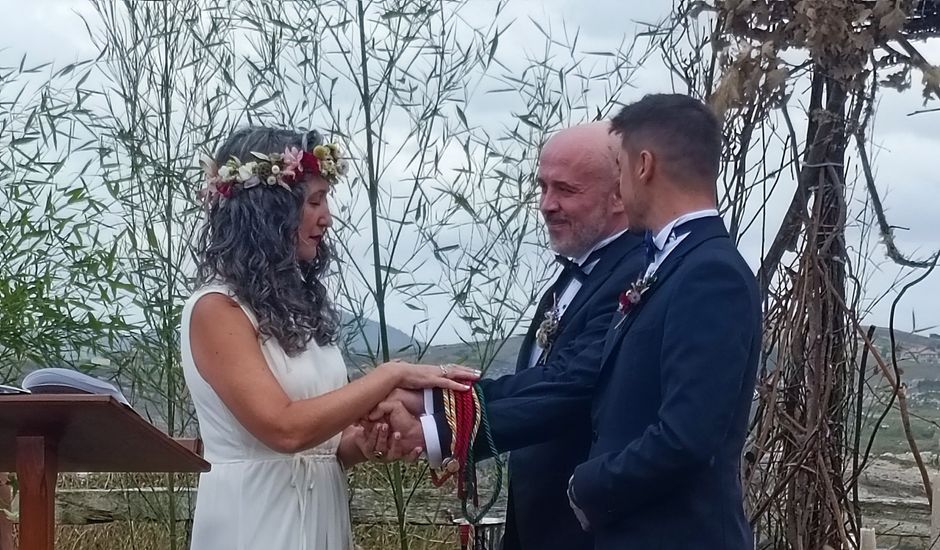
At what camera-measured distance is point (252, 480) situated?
2994mm

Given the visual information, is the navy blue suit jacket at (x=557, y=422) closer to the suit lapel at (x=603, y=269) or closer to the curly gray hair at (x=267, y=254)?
the suit lapel at (x=603, y=269)

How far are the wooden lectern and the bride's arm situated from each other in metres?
0.46

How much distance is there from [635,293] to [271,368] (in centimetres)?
84

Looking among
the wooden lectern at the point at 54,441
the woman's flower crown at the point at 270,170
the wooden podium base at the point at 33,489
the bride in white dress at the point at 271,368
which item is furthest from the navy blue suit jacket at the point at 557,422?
the wooden podium base at the point at 33,489

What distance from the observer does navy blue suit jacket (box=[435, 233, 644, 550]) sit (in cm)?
296

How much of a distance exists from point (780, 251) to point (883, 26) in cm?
74

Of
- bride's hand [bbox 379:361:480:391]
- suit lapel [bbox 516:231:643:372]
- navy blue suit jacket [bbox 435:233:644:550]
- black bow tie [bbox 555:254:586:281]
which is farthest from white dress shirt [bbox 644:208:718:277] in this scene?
bride's hand [bbox 379:361:480:391]

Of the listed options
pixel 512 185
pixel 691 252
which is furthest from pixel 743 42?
pixel 691 252

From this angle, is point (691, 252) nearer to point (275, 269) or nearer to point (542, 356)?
point (542, 356)

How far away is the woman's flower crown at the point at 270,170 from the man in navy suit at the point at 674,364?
775 mm

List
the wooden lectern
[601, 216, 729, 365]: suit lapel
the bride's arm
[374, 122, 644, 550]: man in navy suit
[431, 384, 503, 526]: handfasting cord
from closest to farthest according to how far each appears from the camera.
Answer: the wooden lectern < [601, 216, 729, 365]: suit lapel < the bride's arm < [374, 122, 644, 550]: man in navy suit < [431, 384, 503, 526]: handfasting cord

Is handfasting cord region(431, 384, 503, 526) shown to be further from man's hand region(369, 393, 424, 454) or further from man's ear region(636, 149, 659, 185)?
man's ear region(636, 149, 659, 185)

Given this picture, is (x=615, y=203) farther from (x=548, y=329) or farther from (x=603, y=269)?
(x=548, y=329)

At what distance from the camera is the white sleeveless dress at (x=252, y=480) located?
2.99 metres
